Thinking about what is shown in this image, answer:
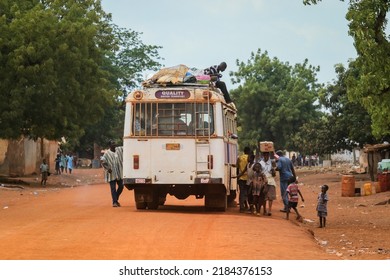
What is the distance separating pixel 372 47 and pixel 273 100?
53313 millimetres

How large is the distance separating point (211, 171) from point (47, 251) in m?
8.11

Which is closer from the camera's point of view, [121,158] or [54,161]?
[121,158]

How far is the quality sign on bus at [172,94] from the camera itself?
18906mm

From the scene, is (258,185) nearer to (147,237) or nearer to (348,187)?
(147,237)

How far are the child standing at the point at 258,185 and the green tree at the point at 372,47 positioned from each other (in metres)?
3.99

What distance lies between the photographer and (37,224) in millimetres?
15578

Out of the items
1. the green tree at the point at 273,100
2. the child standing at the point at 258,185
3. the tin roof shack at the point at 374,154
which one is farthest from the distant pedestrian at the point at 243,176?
the green tree at the point at 273,100

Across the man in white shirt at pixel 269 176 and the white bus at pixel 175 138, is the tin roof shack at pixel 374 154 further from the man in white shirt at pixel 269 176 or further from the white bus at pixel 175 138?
the white bus at pixel 175 138

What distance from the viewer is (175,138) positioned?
1884 cm

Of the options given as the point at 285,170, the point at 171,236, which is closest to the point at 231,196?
the point at 285,170

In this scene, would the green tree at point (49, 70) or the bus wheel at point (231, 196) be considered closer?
the bus wheel at point (231, 196)

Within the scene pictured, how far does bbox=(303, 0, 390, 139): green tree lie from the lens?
15.8m
